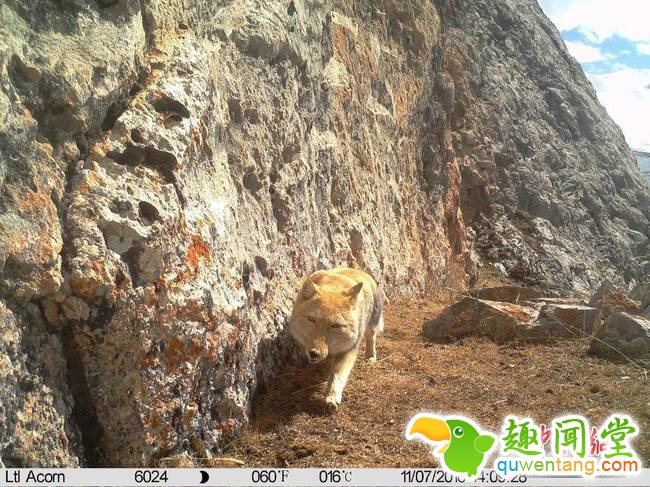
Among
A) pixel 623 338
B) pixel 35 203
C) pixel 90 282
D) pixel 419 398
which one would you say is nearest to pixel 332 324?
pixel 419 398

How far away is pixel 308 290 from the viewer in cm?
582

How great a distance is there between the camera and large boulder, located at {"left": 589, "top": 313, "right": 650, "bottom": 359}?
6.32m

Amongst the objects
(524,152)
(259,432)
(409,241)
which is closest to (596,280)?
(524,152)

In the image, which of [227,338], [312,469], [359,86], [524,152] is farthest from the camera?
[524,152]

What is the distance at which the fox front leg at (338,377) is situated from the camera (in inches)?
199

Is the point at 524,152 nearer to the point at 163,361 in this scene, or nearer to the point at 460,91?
the point at 460,91

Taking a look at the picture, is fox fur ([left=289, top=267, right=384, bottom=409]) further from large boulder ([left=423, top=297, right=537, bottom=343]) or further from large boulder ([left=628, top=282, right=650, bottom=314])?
large boulder ([left=628, top=282, right=650, bottom=314])

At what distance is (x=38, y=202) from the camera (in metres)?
3.43

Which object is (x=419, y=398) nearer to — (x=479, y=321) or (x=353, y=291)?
(x=353, y=291)

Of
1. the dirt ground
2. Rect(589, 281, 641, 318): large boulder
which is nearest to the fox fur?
the dirt ground

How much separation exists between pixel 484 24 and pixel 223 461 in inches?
718

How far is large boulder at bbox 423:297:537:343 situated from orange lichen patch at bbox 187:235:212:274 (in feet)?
13.6

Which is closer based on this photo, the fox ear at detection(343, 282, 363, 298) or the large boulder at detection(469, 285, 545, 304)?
the fox ear at detection(343, 282, 363, 298)

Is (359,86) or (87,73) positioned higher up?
(359,86)
